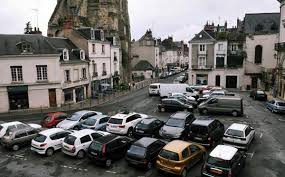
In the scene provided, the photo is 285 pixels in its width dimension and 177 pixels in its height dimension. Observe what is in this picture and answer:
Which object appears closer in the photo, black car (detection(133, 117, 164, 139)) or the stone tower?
black car (detection(133, 117, 164, 139))

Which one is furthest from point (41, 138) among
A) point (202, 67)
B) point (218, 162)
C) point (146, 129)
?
point (202, 67)

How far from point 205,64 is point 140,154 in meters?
40.3

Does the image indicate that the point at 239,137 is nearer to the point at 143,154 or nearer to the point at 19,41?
the point at 143,154

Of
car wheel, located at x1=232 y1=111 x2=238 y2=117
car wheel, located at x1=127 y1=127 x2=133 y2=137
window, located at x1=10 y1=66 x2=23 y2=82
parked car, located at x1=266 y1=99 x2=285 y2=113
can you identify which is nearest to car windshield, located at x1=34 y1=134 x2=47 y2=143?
car wheel, located at x1=127 y1=127 x2=133 y2=137

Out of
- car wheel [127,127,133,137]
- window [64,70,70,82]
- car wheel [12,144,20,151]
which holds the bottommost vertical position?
car wheel [12,144,20,151]

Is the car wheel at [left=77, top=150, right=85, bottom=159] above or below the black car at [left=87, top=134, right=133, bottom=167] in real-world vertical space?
below

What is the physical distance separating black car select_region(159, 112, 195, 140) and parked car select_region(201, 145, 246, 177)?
5.00 meters

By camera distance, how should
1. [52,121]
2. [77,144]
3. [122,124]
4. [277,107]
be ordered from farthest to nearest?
[277,107] < [52,121] < [122,124] < [77,144]

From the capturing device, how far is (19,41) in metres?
33.2

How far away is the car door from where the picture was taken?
16484 mm

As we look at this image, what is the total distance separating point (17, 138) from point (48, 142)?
113 inches

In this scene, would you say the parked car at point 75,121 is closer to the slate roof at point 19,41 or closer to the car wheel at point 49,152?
the car wheel at point 49,152

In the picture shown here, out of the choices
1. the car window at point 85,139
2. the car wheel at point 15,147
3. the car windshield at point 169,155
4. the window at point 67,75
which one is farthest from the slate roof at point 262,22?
the car wheel at point 15,147

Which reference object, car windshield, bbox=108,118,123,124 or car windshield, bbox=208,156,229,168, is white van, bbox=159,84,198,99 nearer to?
car windshield, bbox=108,118,123,124
